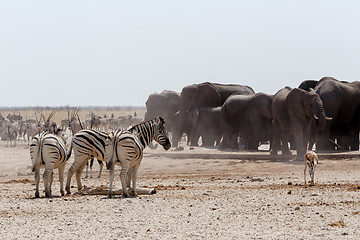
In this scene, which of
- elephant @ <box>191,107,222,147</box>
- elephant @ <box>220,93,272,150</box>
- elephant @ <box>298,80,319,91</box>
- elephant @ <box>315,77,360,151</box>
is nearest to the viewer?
elephant @ <box>315,77,360,151</box>

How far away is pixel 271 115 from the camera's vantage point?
31844 mm

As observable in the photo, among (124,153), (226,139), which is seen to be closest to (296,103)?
(226,139)

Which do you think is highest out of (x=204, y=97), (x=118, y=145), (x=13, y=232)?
(x=204, y=97)

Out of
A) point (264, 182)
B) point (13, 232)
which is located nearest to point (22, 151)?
point (264, 182)

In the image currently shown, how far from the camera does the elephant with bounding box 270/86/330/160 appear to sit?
2760 cm

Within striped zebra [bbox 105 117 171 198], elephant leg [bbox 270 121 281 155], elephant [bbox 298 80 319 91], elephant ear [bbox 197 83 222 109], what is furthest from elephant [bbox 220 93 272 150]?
striped zebra [bbox 105 117 171 198]

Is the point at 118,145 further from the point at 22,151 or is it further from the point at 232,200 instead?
the point at 22,151

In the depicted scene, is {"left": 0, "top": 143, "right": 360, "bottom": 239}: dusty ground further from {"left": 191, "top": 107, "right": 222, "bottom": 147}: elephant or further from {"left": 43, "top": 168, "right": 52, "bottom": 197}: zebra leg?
{"left": 191, "top": 107, "right": 222, "bottom": 147}: elephant

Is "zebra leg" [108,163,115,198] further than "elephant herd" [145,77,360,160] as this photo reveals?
No

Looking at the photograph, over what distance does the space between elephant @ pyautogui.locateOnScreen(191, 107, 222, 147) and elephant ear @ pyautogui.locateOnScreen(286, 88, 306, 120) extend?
927 centimetres

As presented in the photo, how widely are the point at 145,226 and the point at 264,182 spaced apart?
8241 mm

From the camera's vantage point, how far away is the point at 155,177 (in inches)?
882

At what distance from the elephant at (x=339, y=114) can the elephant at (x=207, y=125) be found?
7200 millimetres

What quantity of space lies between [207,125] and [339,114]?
343 inches
